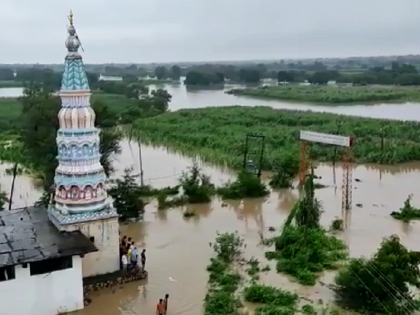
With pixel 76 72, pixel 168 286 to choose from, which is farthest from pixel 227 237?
pixel 76 72

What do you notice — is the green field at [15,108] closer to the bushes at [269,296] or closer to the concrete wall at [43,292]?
the concrete wall at [43,292]

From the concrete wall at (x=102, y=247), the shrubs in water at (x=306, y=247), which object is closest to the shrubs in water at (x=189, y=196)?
the shrubs in water at (x=306, y=247)

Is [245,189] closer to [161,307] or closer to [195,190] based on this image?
[195,190]

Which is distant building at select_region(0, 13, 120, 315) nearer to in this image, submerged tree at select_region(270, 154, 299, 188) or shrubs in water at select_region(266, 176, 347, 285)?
shrubs in water at select_region(266, 176, 347, 285)

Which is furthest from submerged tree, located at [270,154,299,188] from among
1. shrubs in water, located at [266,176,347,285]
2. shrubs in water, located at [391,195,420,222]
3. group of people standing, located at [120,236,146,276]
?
group of people standing, located at [120,236,146,276]

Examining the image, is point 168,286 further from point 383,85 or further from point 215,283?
point 383,85

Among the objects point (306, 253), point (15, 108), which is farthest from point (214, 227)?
point (15, 108)

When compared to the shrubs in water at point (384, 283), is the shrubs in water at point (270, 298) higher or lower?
lower
